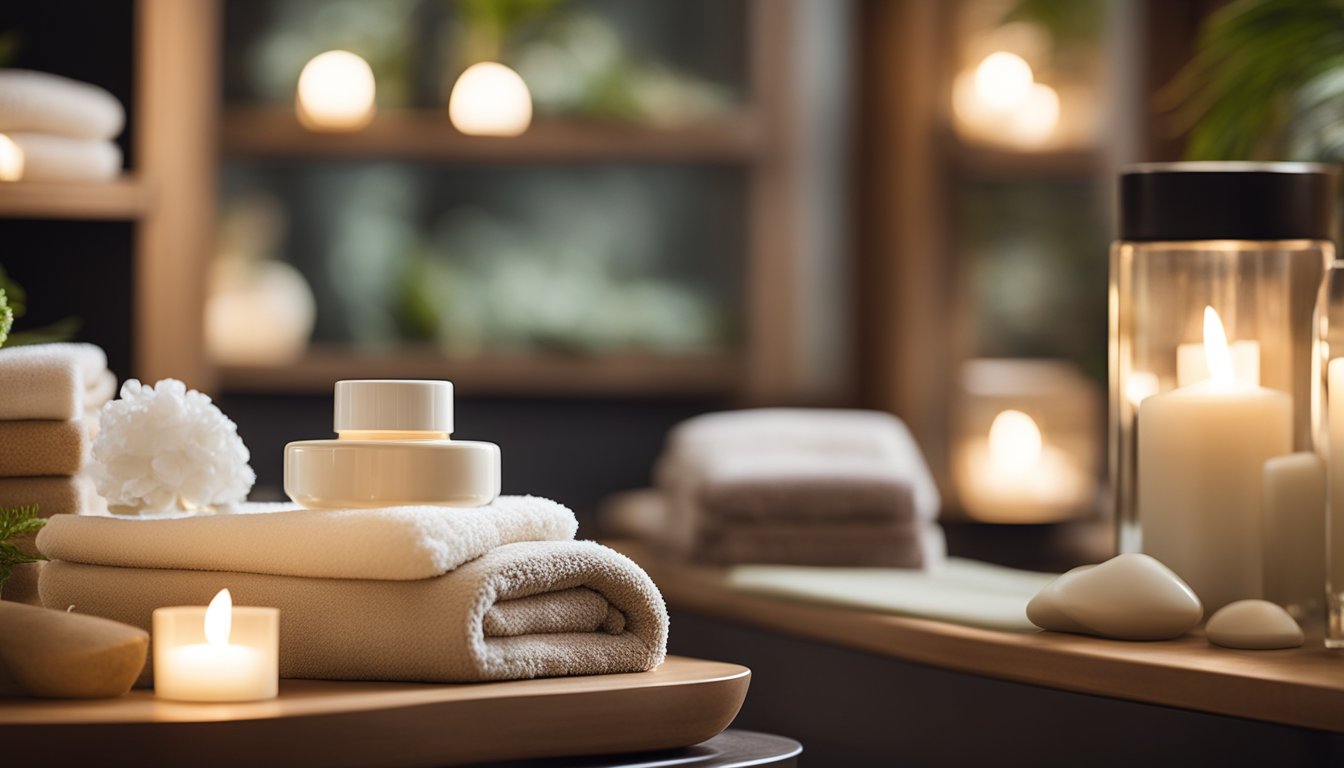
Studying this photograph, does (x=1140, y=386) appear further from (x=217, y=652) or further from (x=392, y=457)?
(x=217, y=652)

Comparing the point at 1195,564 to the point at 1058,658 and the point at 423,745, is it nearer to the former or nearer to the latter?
the point at 1058,658

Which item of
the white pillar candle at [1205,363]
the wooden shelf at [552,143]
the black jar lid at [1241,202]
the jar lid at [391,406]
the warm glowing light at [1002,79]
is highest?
the warm glowing light at [1002,79]

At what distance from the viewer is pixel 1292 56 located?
126 centimetres

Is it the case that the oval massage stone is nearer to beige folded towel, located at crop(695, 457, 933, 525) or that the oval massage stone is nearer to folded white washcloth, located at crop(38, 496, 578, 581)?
folded white washcloth, located at crop(38, 496, 578, 581)

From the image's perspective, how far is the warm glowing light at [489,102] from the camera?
2.29 metres

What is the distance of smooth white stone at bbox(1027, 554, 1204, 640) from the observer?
95 cm

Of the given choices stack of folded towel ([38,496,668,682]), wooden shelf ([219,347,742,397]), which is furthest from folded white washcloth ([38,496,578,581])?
wooden shelf ([219,347,742,397])

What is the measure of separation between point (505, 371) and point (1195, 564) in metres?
1.40

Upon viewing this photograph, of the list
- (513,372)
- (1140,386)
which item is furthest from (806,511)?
(513,372)

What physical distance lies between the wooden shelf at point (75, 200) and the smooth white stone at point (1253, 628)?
3.19ft

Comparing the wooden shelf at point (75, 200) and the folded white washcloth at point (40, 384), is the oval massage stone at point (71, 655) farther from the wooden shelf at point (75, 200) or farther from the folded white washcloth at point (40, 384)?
the wooden shelf at point (75, 200)

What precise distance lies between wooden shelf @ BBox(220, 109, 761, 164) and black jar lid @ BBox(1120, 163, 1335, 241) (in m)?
1.27

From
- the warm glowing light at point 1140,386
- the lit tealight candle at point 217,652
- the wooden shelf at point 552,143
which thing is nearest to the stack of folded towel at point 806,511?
the warm glowing light at point 1140,386

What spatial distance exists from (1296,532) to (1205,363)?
127mm
